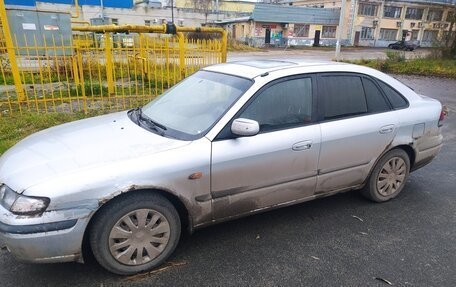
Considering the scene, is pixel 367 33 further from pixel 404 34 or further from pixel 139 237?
pixel 139 237

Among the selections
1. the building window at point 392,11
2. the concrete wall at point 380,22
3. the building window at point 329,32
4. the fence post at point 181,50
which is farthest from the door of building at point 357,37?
the fence post at point 181,50

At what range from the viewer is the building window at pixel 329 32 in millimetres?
50656

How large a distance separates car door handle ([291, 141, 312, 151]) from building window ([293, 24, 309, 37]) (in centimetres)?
4909

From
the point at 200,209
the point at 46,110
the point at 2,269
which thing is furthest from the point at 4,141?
the point at 200,209

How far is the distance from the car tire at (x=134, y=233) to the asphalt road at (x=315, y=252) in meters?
0.12

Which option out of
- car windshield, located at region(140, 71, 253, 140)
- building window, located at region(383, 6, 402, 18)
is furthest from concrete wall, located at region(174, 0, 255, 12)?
car windshield, located at region(140, 71, 253, 140)

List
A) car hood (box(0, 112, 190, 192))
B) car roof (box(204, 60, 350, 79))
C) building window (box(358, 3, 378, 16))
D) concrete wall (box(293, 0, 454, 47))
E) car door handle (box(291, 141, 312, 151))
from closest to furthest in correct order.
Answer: car hood (box(0, 112, 190, 192)) < car door handle (box(291, 141, 312, 151)) < car roof (box(204, 60, 350, 79)) < building window (box(358, 3, 378, 16)) < concrete wall (box(293, 0, 454, 47))

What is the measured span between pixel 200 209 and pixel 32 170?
4.17 feet

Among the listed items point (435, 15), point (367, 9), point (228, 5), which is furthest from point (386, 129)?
point (228, 5)

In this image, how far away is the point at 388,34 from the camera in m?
53.6

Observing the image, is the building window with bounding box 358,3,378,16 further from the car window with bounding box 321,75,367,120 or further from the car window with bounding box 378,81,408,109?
the car window with bounding box 321,75,367,120

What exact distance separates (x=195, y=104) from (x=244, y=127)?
2.44ft

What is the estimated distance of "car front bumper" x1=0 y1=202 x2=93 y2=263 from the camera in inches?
87.5

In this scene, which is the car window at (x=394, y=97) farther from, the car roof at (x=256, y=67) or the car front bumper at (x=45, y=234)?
the car front bumper at (x=45, y=234)
